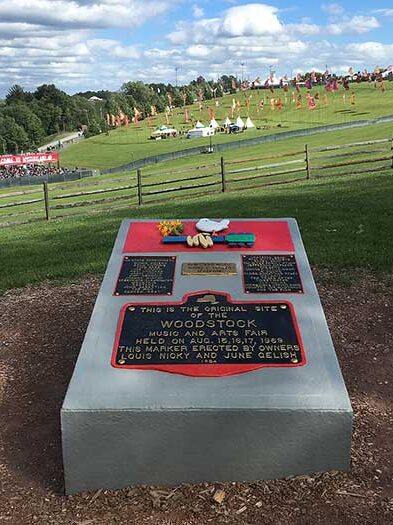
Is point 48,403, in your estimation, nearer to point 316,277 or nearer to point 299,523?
point 299,523

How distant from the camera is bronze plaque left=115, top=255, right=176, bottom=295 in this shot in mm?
4941

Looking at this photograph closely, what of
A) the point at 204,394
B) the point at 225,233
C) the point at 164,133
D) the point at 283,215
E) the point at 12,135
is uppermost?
the point at 225,233

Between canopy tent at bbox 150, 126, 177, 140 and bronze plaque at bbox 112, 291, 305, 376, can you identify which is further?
canopy tent at bbox 150, 126, 177, 140

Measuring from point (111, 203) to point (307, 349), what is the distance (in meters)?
18.6

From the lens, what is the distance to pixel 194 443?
3.97 m

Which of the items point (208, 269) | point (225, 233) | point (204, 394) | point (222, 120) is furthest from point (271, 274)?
point (222, 120)

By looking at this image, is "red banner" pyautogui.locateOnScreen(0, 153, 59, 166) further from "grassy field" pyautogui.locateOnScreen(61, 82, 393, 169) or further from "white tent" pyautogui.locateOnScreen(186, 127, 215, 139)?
"white tent" pyautogui.locateOnScreen(186, 127, 215, 139)

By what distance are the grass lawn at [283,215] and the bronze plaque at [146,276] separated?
365cm

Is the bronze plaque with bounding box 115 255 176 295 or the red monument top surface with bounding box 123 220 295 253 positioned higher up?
the red monument top surface with bounding box 123 220 295 253

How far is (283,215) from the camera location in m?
11.7

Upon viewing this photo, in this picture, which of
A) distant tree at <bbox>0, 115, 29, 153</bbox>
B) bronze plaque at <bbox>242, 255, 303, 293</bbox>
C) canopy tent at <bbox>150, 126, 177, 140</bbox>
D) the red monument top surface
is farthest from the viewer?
distant tree at <bbox>0, 115, 29, 153</bbox>

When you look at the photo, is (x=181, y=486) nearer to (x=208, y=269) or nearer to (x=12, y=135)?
(x=208, y=269)

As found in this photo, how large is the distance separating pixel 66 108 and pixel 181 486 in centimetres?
14173

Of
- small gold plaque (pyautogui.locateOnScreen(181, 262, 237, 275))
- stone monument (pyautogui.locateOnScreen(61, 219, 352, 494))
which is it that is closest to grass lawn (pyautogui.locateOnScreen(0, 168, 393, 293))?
small gold plaque (pyautogui.locateOnScreen(181, 262, 237, 275))
